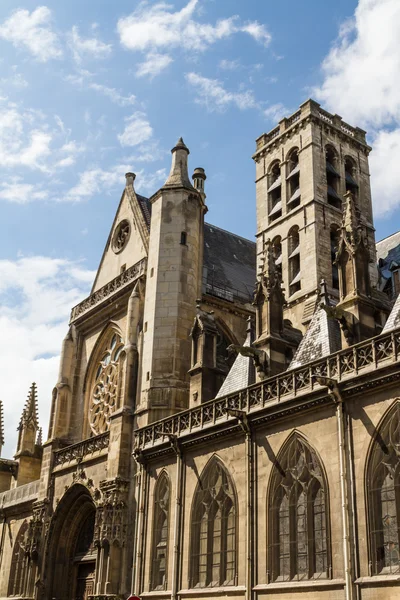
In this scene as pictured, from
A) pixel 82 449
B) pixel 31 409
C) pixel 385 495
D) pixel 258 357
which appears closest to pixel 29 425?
pixel 31 409

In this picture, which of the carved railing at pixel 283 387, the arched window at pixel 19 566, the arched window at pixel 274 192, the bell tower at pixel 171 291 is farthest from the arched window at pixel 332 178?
the arched window at pixel 19 566

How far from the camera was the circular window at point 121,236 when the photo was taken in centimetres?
3503

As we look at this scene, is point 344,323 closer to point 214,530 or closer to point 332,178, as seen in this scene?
point 214,530

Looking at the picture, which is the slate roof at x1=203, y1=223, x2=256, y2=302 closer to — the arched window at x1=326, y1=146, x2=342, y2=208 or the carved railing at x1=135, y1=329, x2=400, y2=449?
the arched window at x1=326, y1=146, x2=342, y2=208

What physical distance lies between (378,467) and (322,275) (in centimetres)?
1552

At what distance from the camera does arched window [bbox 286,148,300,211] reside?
34.3 metres

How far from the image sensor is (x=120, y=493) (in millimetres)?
25547

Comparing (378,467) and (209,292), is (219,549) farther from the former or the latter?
(209,292)

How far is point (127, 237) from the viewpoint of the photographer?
114 feet

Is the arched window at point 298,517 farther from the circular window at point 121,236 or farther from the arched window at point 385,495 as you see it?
the circular window at point 121,236

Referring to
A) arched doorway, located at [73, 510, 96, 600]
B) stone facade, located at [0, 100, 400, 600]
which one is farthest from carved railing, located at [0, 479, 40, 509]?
arched doorway, located at [73, 510, 96, 600]

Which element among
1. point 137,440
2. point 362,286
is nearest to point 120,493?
point 137,440

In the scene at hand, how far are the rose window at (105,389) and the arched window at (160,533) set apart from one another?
332 inches

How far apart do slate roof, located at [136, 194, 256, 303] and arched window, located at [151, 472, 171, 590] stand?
9.90 meters
